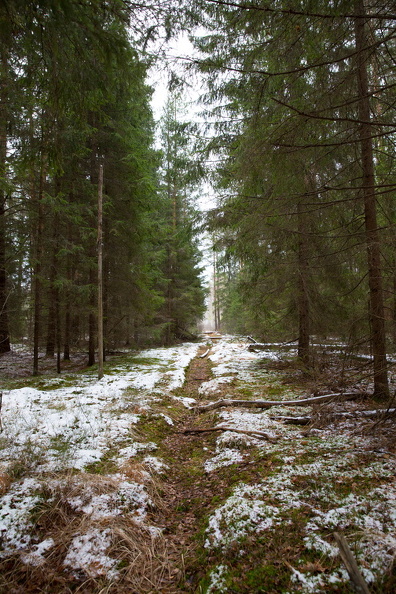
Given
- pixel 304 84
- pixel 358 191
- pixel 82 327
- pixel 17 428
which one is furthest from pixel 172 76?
pixel 82 327

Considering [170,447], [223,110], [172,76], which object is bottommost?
[170,447]

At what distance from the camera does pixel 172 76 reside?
4617 millimetres

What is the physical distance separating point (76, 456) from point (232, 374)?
5941 millimetres

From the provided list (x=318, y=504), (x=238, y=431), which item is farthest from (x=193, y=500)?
(x=238, y=431)

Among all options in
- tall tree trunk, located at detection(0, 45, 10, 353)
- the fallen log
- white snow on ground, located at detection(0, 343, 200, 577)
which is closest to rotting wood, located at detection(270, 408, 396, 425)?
the fallen log

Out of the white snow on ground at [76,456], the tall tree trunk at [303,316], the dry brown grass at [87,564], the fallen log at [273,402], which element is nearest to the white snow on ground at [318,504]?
the dry brown grass at [87,564]

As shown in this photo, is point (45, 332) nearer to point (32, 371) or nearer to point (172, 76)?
point (32, 371)

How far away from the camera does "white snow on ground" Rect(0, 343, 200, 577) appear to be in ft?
7.93

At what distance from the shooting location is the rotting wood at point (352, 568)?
172cm

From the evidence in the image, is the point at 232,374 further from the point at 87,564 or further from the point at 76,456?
the point at 87,564

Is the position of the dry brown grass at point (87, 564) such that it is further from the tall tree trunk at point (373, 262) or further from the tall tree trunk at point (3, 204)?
the tall tree trunk at point (3, 204)

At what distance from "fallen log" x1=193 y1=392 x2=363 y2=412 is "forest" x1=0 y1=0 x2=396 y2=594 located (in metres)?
0.04

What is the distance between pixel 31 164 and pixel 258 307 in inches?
285

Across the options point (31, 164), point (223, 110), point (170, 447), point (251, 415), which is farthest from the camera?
point (223, 110)
